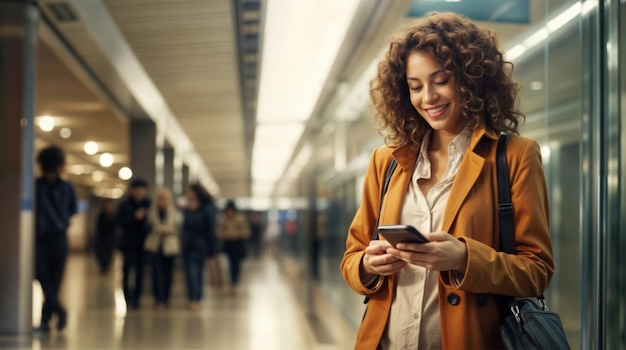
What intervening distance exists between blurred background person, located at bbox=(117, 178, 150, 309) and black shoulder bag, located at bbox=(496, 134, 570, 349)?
29.3 feet

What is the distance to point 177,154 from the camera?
21.6 m

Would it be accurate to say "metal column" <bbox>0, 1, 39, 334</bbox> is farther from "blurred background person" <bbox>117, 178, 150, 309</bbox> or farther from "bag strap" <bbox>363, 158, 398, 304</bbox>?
"bag strap" <bbox>363, 158, 398, 304</bbox>

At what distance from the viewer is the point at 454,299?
71.3 inches

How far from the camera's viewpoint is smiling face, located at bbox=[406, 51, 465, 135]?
6.32ft

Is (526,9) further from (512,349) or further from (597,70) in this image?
(512,349)

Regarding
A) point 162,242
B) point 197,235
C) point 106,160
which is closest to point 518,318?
point 162,242

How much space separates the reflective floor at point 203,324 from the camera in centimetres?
695

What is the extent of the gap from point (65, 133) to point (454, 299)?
793 inches

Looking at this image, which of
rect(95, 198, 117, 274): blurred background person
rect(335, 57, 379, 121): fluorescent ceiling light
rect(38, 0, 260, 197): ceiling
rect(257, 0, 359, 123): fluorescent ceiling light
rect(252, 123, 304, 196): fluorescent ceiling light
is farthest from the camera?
rect(95, 198, 117, 274): blurred background person

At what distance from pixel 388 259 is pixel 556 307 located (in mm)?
2154

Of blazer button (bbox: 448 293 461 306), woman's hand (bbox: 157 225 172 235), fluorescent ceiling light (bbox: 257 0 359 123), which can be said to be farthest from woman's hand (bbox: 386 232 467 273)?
woman's hand (bbox: 157 225 172 235)

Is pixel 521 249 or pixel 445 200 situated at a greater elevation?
pixel 445 200

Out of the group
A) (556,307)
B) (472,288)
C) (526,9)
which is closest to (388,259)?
(472,288)

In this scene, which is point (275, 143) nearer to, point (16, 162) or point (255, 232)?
point (255, 232)
